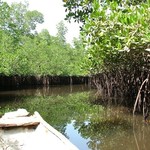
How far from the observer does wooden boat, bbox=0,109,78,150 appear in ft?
17.0

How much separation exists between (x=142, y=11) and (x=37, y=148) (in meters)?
3.04

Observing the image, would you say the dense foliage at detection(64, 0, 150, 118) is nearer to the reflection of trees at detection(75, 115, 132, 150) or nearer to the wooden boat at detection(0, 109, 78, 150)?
the reflection of trees at detection(75, 115, 132, 150)

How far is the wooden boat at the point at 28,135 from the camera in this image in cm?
519

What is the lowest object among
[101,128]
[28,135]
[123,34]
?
[101,128]

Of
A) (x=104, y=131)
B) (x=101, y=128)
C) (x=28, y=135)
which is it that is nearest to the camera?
(x=28, y=135)

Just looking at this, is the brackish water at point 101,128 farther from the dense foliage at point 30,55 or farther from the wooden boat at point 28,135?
the dense foliage at point 30,55

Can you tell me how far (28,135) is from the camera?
19.7ft

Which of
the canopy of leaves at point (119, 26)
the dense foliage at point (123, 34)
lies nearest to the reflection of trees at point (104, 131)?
the dense foliage at point (123, 34)

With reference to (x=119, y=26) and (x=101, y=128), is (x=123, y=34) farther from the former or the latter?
(x=101, y=128)

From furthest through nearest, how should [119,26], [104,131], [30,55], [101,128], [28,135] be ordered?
[30,55]
[101,128]
[104,131]
[119,26]
[28,135]

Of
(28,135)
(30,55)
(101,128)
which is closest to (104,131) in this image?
(101,128)

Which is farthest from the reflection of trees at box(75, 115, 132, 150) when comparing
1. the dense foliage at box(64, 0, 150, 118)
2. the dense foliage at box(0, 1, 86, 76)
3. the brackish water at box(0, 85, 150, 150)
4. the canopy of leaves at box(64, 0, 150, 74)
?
the dense foliage at box(0, 1, 86, 76)

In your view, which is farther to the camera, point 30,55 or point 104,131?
point 30,55

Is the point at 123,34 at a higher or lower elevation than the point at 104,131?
higher
